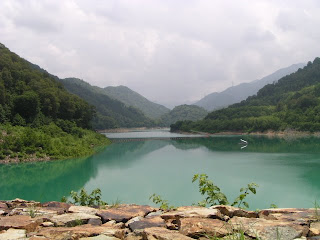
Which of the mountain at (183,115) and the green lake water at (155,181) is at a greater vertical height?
the mountain at (183,115)

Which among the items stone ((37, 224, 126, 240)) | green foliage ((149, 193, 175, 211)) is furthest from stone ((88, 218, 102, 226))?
green foliage ((149, 193, 175, 211))

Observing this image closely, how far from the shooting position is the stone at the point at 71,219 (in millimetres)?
4411

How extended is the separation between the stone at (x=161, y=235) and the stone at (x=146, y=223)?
13.3 inches

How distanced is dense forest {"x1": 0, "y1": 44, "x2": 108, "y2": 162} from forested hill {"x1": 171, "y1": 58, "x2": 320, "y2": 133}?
45.1 m

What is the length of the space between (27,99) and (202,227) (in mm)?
39535

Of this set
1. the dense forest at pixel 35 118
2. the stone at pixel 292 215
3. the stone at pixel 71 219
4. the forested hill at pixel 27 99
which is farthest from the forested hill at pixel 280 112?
the stone at pixel 71 219

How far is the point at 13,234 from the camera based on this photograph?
390 cm

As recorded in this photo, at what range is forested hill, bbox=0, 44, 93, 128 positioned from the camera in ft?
125

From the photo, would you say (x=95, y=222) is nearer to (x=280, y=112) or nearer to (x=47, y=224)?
(x=47, y=224)

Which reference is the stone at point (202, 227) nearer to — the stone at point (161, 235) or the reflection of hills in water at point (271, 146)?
the stone at point (161, 235)

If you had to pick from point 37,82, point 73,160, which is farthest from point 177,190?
point 37,82

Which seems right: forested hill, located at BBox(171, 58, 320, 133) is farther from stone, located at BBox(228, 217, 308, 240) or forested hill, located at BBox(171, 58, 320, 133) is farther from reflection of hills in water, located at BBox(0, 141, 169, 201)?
stone, located at BBox(228, 217, 308, 240)

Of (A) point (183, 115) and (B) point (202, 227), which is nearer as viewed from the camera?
(B) point (202, 227)

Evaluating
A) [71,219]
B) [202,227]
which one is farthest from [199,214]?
[71,219]
